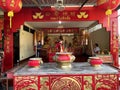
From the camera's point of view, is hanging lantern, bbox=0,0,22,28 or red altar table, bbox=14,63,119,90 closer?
red altar table, bbox=14,63,119,90

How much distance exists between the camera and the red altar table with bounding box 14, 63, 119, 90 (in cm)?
287

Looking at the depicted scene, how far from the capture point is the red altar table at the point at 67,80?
9.43 feet

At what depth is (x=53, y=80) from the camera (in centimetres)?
289

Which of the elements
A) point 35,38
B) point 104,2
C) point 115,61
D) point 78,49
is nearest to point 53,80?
point 104,2

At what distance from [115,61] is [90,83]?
454 cm

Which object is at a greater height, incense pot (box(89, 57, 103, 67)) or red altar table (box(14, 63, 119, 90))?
incense pot (box(89, 57, 103, 67))

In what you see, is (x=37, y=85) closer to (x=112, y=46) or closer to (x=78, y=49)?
(x=112, y=46)

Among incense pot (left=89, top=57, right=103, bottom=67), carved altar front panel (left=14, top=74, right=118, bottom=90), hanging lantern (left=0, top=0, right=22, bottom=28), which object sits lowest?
carved altar front panel (left=14, top=74, right=118, bottom=90)

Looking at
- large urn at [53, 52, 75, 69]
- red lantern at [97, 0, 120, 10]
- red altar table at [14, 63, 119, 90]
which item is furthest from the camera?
red lantern at [97, 0, 120, 10]

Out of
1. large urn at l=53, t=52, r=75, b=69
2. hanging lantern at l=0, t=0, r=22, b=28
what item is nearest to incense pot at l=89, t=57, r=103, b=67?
large urn at l=53, t=52, r=75, b=69

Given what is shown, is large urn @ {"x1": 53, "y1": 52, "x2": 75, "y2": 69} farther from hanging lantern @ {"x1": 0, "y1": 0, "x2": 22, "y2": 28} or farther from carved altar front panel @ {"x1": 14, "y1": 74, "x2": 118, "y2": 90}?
hanging lantern @ {"x1": 0, "y1": 0, "x2": 22, "y2": 28}

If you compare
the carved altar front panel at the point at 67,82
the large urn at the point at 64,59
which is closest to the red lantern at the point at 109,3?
the large urn at the point at 64,59

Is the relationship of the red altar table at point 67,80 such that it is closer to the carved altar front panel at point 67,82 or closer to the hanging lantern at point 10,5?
the carved altar front panel at point 67,82

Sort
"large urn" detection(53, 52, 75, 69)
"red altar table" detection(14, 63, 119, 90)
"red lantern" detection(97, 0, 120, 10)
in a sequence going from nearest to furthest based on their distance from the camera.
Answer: "red altar table" detection(14, 63, 119, 90)
"large urn" detection(53, 52, 75, 69)
"red lantern" detection(97, 0, 120, 10)
